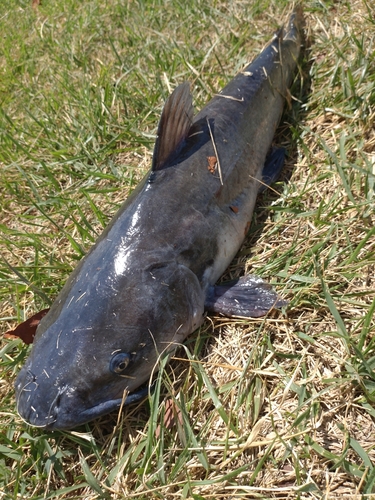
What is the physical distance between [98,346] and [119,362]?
0.39 ft

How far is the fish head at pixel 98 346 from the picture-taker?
1.93 metres

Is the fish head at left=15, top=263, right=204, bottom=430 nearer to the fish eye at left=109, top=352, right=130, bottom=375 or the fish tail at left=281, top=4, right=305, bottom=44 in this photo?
the fish eye at left=109, top=352, right=130, bottom=375

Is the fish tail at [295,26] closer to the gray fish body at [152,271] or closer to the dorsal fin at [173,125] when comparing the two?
the gray fish body at [152,271]

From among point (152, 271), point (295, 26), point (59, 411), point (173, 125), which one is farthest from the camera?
point (295, 26)

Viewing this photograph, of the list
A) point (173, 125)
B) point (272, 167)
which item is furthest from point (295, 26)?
point (173, 125)

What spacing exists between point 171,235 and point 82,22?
375cm

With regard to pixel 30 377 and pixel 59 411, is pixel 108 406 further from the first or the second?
pixel 30 377

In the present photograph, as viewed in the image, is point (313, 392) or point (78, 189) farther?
point (78, 189)

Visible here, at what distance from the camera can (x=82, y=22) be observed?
493 cm

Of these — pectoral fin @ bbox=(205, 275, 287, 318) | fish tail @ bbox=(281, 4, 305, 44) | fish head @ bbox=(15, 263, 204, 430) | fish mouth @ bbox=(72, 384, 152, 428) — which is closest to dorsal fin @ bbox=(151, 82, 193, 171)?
fish head @ bbox=(15, 263, 204, 430)

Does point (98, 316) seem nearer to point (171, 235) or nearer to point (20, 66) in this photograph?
point (171, 235)

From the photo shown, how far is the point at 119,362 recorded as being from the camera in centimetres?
198

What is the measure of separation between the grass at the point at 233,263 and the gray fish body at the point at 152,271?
0.17m

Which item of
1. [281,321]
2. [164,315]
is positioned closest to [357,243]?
[281,321]
